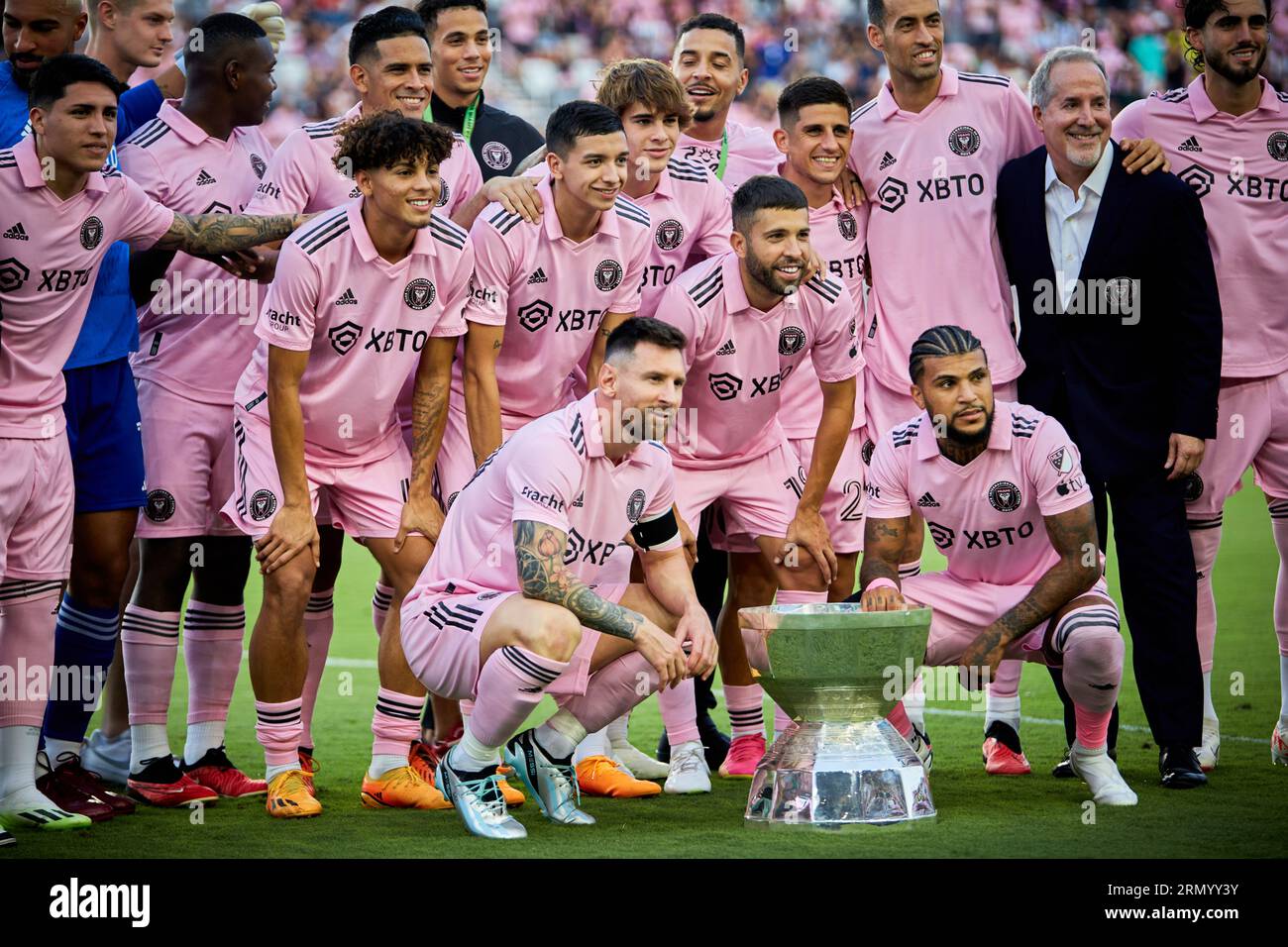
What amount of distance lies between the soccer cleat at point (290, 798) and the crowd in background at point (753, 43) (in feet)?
58.0

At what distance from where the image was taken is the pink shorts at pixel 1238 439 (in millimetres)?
6410

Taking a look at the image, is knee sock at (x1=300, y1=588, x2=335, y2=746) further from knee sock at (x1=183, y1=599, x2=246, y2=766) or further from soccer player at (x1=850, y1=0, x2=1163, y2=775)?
soccer player at (x1=850, y1=0, x2=1163, y2=775)

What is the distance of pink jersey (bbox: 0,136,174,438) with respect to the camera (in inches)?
210

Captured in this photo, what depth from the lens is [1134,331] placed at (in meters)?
6.13

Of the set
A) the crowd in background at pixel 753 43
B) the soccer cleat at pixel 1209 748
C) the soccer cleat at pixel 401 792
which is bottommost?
the soccer cleat at pixel 401 792

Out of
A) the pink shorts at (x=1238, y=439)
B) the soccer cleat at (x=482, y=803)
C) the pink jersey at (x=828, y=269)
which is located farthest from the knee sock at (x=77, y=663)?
the pink shorts at (x=1238, y=439)

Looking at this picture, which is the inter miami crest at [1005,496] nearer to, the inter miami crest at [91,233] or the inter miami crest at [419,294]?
the inter miami crest at [419,294]

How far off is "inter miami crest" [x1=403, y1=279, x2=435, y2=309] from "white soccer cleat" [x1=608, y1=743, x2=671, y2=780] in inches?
72.4

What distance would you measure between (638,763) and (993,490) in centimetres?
176

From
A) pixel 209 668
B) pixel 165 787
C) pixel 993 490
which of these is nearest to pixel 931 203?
pixel 993 490

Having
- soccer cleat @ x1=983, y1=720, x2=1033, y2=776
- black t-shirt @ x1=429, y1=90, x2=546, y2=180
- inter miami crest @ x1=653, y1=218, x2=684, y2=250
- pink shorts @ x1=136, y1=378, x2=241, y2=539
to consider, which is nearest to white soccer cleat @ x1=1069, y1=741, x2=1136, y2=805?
soccer cleat @ x1=983, y1=720, x2=1033, y2=776

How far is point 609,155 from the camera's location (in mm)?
5910

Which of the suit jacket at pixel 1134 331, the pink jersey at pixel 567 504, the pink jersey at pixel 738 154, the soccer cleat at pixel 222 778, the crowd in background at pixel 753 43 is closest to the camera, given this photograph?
the pink jersey at pixel 567 504
